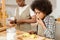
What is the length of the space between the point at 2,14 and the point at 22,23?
37 cm

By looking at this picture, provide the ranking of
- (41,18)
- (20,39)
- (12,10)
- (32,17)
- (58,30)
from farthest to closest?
(12,10) < (32,17) < (58,30) < (41,18) < (20,39)

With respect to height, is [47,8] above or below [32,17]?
above

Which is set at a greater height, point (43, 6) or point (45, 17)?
point (43, 6)

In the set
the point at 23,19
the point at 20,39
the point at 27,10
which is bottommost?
the point at 20,39

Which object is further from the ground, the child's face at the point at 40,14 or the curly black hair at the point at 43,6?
the curly black hair at the point at 43,6

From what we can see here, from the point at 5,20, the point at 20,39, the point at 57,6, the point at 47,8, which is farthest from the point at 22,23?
the point at 57,6

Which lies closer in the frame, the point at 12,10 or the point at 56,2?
the point at 12,10

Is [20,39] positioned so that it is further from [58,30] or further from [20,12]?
[20,12]

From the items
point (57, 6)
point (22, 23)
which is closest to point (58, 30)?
point (22, 23)

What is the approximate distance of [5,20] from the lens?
1.46 m

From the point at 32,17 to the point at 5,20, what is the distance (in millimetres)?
386

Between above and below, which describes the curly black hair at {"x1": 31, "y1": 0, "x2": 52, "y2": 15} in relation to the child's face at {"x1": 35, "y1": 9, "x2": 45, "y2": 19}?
above

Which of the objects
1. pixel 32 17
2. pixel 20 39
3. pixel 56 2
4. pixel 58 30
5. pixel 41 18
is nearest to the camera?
pixel 20 39

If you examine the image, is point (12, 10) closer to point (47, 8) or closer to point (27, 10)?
point (27, 10)
